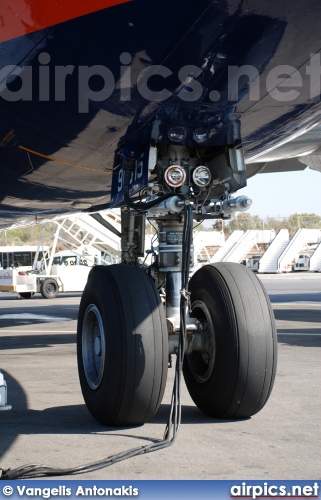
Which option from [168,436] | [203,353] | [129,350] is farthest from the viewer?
[203,353]

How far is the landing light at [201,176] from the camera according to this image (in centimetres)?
511

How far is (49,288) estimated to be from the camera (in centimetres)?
2788

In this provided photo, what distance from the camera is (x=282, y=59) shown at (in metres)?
4.14

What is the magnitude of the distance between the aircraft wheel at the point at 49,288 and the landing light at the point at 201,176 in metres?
23.0

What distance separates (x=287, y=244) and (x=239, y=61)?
5676cm

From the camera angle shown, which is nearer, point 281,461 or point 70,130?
point 281,461

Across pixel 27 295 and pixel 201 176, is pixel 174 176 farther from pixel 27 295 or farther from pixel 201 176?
pixel 27 295

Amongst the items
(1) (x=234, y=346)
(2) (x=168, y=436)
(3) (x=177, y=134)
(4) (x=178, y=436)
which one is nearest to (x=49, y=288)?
(3) (x=177, y=134)

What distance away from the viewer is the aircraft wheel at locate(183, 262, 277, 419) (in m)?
4.78

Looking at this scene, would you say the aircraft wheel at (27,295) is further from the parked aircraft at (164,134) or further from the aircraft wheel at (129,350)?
the aircraft wheel at (129,350)

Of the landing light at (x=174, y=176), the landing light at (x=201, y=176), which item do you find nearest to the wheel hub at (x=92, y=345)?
the landing light at (x=174, y=176)

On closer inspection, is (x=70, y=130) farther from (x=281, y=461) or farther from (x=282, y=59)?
(x=281, y=461)

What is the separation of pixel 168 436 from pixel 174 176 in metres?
1.82

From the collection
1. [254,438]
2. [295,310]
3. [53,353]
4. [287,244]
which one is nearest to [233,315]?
[254,438]
